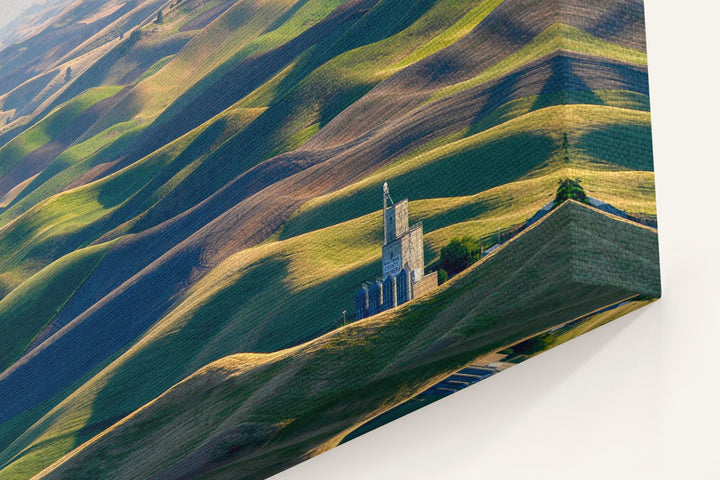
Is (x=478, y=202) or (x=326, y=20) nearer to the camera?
(x=478, y=202)

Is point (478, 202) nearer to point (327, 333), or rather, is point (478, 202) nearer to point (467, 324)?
point (467, 324)

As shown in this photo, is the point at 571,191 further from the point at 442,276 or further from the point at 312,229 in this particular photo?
the point at 312,229

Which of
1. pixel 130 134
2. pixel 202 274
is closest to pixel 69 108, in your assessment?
pixel 130 134

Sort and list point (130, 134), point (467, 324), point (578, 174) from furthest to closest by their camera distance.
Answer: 1. point (130, 134)
2. point (467, 324)
3. point (578, 174)

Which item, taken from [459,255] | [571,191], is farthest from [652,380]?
[459,255]

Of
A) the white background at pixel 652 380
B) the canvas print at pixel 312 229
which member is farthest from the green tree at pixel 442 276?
the white background at pixel 652 380

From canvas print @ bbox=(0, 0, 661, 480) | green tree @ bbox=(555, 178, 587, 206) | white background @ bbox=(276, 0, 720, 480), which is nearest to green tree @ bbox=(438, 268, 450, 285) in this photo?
canvas print @ bbox=(0, 0, 661, 480)

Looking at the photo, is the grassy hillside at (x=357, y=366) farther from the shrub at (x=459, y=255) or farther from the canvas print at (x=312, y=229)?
the shrub at (x=459, y=255)

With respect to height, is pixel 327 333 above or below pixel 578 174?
below
